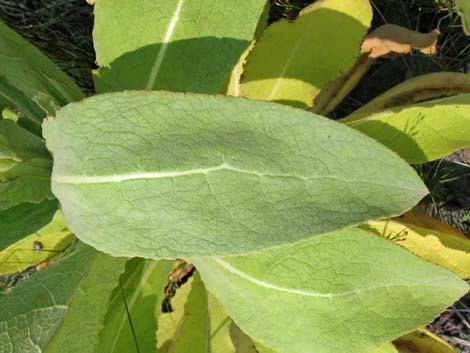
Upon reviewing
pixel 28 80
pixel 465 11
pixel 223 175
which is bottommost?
pixel 28 80

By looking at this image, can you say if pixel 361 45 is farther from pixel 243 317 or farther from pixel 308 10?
pixel 243 317

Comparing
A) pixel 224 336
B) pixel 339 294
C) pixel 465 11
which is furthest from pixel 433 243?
pixel 465 11

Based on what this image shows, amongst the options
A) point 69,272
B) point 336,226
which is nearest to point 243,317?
point 69,272

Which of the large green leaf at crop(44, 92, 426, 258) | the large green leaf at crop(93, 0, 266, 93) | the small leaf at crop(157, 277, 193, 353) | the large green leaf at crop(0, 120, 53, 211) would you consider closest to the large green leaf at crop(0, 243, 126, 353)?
the large green leaf at crop(0, 120, 53, 211)

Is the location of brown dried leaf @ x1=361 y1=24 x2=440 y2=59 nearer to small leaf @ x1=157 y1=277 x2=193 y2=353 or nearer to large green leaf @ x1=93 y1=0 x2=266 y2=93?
large green leaf @ x1=93 y1=0 x2=266 y2=93

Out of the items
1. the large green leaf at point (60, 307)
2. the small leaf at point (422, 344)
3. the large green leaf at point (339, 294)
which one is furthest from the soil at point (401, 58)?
the large green leaf at point (60, 307)

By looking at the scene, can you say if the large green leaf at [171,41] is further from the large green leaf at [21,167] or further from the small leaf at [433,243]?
the small leaf at [433,243]

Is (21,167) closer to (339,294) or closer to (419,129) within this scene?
(339,294)
